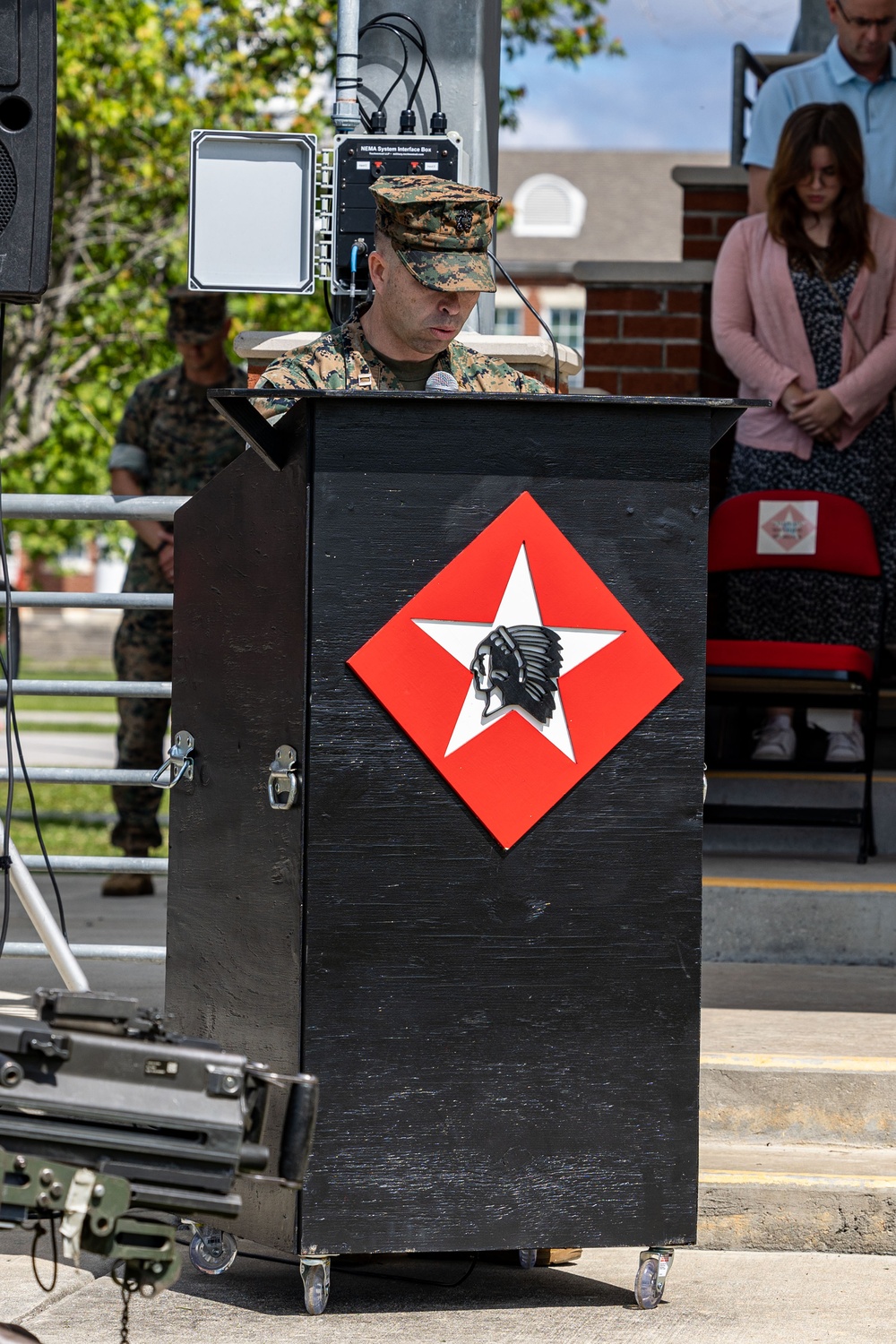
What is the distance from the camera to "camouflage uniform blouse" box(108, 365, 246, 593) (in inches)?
261

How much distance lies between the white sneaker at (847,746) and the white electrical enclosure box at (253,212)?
102 inches

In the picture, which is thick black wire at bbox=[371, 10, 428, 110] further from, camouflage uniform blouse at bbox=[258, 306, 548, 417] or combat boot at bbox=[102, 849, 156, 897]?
combat boot at bbox=[102, 849, 156, 897]

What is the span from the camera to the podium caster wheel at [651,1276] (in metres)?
3.09

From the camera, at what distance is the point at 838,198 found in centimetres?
630

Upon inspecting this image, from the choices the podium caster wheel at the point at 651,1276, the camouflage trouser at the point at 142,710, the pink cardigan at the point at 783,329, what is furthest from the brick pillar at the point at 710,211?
the podium caster wheel at the point at 651,1276

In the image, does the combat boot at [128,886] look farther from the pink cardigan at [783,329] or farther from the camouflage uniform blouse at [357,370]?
the camouflage uniform blouse at [357,370]

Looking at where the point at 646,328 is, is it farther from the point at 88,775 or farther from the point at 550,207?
the point at 550,207

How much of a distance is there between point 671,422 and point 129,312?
49.4ft

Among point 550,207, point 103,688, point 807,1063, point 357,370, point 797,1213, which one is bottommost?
point 797,1213

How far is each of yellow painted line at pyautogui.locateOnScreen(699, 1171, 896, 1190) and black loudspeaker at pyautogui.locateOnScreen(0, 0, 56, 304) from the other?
94.1 inches

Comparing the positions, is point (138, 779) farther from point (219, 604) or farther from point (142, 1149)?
point (142, 1149)

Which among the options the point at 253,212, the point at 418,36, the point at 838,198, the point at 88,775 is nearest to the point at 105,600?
the point at 88,775

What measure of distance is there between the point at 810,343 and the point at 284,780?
13.4ft

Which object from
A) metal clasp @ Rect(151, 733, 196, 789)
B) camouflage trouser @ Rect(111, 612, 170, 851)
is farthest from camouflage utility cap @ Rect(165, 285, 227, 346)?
metal clasp @ Rect(151, 733, 196, 789)
